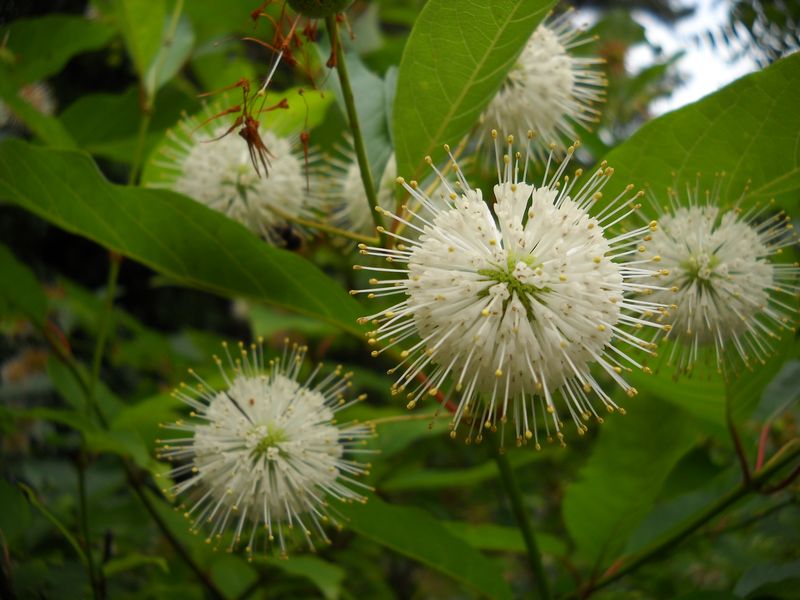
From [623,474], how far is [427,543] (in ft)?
1.90

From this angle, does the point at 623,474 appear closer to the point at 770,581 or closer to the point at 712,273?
the point at 770,581

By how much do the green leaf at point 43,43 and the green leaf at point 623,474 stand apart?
217cm

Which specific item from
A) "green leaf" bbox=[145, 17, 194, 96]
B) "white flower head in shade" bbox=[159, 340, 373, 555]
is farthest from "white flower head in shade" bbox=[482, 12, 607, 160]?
"green leaf" bbox=[145, 17, 194, 96]

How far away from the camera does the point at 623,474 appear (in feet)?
6.51

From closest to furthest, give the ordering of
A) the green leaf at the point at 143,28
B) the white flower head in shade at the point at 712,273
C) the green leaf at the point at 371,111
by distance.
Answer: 1. the white flower head in shade at the point at 712,273
2. the green leaf at the point at 371,111
3. the green leaf at the point at 143,28

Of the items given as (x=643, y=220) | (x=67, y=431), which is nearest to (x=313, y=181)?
(x=643, y=220)

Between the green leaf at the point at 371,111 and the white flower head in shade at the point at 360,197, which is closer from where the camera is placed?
the green leaf at the point at 371,111

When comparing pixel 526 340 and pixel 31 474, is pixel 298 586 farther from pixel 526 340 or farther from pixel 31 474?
pixel 526 340

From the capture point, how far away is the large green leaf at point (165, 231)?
1.59 m

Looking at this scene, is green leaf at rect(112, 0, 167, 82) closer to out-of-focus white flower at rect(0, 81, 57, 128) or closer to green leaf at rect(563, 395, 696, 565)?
out-of-focus white flower at rect(0, 81, 57, 128)

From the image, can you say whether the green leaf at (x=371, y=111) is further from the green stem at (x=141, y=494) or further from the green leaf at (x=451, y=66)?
the green stem at (x=141, y=494)

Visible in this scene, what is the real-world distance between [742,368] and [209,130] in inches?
60.4

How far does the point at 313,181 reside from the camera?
204 centimetres

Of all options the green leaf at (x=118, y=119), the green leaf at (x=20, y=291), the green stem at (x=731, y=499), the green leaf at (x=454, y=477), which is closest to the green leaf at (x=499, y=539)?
the green leaf at (x=454, y=477)
